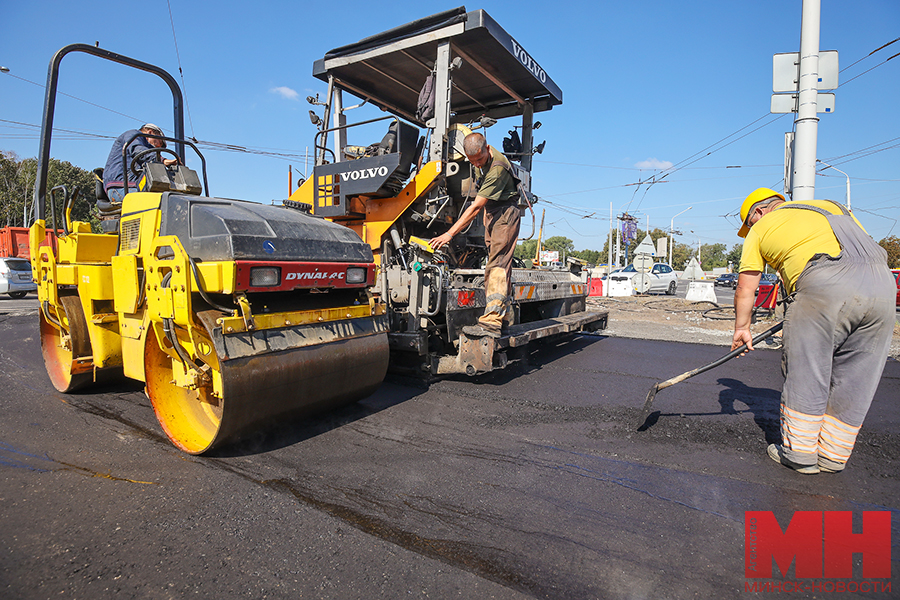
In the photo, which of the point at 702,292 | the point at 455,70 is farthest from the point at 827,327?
the point at 702,292

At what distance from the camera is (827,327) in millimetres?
2789

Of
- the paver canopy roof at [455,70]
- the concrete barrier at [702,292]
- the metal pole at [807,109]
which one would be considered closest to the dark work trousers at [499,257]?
the paver canopy roof at [455,70]

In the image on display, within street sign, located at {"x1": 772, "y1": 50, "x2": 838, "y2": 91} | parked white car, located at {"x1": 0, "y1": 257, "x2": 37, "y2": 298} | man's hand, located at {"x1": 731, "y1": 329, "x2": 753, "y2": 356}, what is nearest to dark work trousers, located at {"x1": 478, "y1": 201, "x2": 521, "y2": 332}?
man's hand, located at {"x1": 731, "y1": 329, "x2": 753, "y2": 356}

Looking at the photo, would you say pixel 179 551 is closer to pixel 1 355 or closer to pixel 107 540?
pixel 107 540

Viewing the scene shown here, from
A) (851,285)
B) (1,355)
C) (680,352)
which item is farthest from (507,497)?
(1,355)

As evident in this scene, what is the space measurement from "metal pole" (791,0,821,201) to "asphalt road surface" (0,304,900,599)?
3412 mm

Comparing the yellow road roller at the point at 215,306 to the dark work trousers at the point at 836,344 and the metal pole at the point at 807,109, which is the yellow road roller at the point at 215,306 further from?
the metal pole at the point at 807,109

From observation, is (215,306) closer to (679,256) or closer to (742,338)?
(742,338)

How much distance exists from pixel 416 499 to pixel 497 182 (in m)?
2.80

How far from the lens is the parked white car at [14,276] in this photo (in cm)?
1583

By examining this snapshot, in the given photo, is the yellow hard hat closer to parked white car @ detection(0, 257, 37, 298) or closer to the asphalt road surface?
the asphalt road surface

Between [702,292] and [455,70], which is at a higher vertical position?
[455,70]

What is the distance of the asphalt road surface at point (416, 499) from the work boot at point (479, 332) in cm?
58

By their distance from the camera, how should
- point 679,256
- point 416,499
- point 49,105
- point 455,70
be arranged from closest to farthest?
point 416,499
point 49,105
point 455,70
point 679,256
